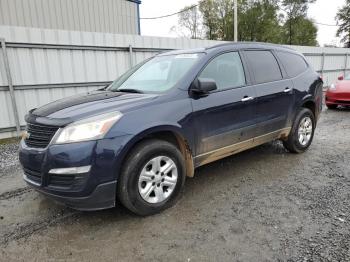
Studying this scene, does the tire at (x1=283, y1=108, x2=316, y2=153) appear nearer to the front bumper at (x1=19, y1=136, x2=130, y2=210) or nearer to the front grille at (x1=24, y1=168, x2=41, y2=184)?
the front bumper at (x1=19, y1=136, x2=130, y2=210)

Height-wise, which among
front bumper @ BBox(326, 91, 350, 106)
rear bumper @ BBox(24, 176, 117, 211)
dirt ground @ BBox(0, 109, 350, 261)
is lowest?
dirt ground @ BBox(0, 109, 350, 261)

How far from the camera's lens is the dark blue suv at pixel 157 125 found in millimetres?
2727

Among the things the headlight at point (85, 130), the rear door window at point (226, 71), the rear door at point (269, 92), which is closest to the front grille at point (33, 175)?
the headlight at point (85, 130)

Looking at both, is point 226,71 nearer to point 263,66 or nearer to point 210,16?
point 263,66

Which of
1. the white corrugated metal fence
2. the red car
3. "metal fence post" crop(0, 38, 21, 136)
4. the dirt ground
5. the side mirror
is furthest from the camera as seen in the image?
the red car

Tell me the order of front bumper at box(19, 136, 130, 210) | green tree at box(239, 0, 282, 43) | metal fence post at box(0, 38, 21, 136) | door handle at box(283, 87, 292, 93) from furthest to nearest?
green tree at box(239, 0, 282, 43), metal fence post at box(0, 38, 21, 136), door handle at box(283, 87, 292, 93), front bumper at box(19, 136, 130, 210)

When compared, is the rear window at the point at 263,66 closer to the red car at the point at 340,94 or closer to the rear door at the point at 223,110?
the rear door at the point at 223,110

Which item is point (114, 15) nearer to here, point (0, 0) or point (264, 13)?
point (0, 0)

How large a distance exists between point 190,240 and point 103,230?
878 millimetres

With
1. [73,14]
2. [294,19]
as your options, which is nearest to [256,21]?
[294,19]

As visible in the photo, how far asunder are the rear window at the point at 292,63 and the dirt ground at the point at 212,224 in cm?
163

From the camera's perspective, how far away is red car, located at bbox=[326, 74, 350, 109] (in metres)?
9.22

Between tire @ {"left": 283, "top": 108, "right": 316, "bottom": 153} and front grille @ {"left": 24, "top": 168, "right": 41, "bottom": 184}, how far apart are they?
3.84 meters

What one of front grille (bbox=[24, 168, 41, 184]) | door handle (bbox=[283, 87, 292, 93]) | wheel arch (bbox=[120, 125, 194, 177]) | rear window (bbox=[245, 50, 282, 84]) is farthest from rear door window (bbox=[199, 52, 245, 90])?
front grille (bbox=[24, 168, 41, 184])
